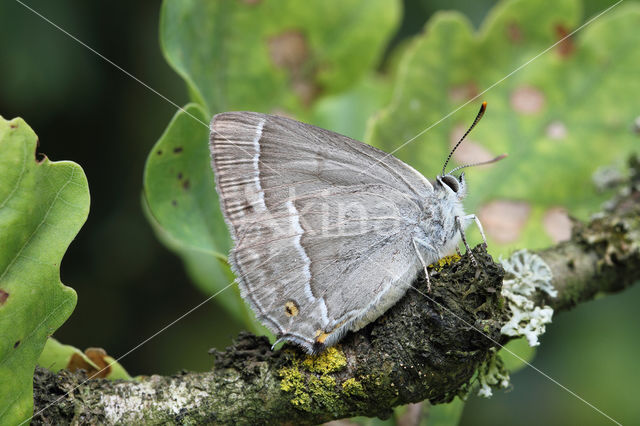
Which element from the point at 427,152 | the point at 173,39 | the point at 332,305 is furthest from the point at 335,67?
the point at 332,305

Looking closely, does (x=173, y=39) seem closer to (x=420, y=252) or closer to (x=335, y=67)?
(x=335, y=67)

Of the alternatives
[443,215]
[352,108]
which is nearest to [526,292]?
[443,215]

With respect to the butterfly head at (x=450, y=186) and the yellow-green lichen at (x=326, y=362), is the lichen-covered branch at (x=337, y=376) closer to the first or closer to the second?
the yellow-green lichen at (x=326, y=362)

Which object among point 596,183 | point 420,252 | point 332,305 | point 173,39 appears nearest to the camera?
point 332,305

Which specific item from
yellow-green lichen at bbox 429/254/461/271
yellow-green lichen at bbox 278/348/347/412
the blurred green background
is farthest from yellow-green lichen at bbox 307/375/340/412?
the blurred green background

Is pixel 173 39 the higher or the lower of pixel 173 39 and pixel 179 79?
the higher

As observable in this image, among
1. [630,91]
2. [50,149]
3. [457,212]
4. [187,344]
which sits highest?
[630,91]
